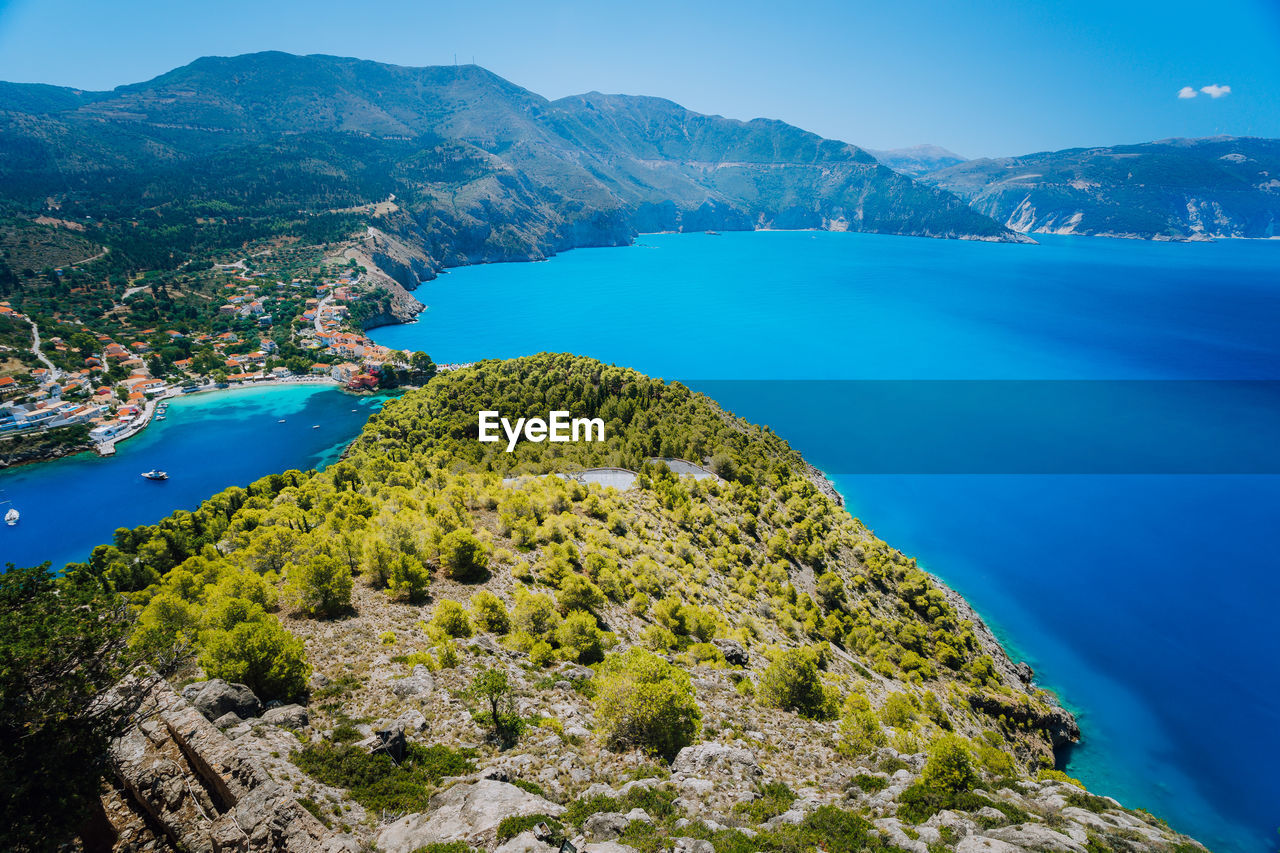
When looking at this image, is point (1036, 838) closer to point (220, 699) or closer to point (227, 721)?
point (227, 721)

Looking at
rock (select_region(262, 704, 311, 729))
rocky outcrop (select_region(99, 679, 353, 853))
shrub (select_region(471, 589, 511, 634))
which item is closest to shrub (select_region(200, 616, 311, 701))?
rock (select_region(262, 704, 311, 729))

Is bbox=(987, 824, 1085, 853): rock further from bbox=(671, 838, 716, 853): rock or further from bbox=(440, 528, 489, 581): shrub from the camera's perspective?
bbox=(440, 528, 489, 581): shrub

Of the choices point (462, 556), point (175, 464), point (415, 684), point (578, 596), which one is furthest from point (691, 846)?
point (175, 464)

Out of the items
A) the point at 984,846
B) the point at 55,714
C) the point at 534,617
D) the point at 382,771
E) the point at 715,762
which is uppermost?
the point at 55,714

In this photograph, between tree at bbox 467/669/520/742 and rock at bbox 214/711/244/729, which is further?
tree at bbox 467/669/520/742

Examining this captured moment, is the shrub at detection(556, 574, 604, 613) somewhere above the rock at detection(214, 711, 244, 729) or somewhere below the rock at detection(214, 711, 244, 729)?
below

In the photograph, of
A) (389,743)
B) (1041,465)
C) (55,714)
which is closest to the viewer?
(55,714)

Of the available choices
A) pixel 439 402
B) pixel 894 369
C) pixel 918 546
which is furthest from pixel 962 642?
pixel 894 369
